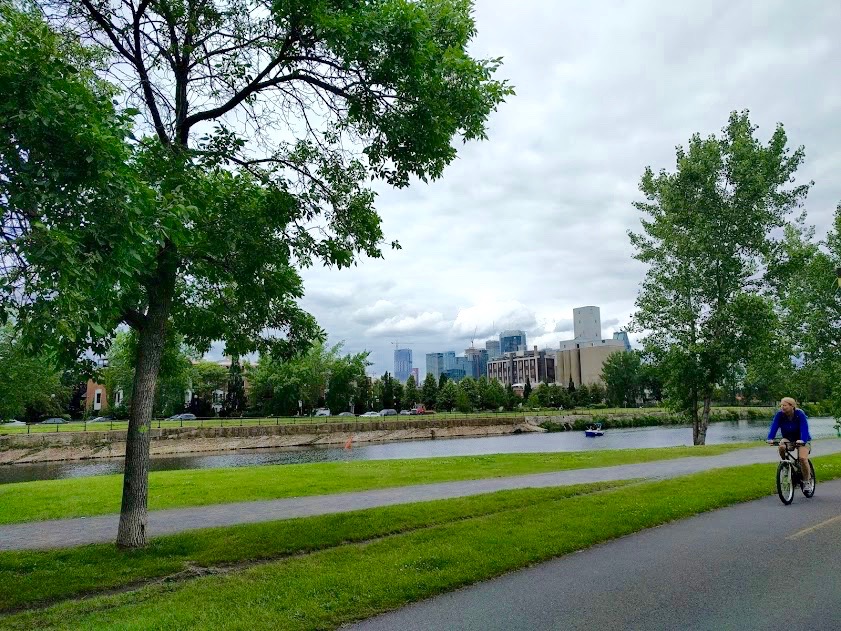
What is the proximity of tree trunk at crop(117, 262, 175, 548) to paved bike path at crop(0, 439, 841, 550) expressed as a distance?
1.35 metres

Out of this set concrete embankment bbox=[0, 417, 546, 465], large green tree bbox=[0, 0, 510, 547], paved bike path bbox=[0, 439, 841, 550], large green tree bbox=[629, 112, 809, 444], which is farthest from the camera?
concrete embankment bbox=[0, 417, 546, 465]

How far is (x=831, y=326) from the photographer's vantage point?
32.4 m

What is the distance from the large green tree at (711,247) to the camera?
2914 cm

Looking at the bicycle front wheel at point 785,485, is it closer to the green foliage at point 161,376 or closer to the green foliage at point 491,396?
the green foliage at point 161,376

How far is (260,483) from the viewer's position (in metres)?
17.4

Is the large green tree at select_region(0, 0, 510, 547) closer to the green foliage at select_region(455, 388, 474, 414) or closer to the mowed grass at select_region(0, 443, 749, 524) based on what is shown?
the mowed grass at select_region(0, 443, 749, 524)

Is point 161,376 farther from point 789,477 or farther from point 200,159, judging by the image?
point 789,477

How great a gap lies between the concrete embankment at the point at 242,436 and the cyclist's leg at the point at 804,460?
149 feet

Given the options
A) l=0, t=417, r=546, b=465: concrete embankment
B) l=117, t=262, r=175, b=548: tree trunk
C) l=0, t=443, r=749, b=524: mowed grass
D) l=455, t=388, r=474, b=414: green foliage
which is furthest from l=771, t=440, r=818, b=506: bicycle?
l=455, t=388, r=474, b=414: green foliage

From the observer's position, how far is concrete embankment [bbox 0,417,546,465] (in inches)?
1754

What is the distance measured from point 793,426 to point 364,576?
9.32 m

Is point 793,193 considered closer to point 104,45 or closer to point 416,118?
point 416,118

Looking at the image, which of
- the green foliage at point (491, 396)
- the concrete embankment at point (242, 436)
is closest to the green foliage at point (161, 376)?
the concrete embankment at point (242, 436)

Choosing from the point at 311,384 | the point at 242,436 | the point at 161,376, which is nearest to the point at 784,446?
the point at 161,376
